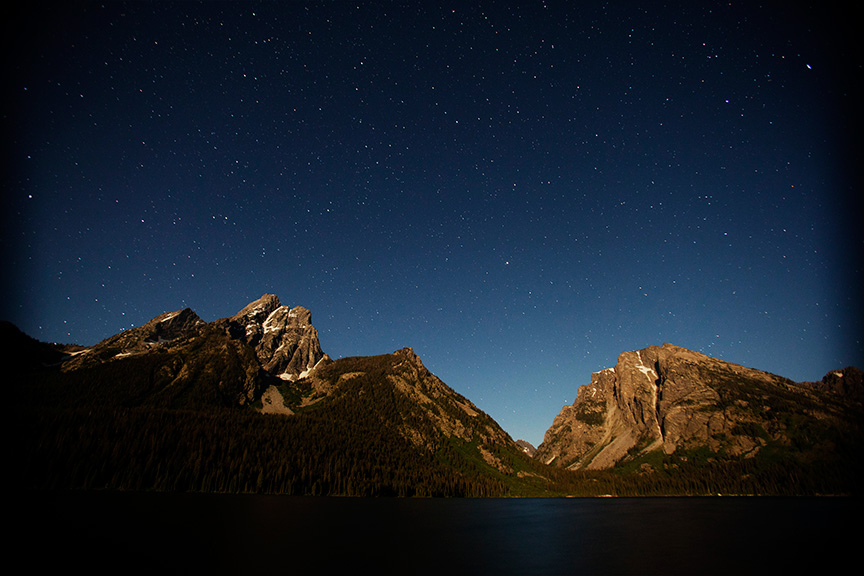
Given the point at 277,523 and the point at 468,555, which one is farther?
the point at 277,523

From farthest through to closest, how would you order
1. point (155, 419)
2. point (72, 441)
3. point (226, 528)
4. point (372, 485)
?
point (372, 485) → point (155, 419) → point (72, 441) → point (226, 528)

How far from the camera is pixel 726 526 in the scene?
8494cm

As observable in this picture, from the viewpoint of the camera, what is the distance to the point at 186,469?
159500mm

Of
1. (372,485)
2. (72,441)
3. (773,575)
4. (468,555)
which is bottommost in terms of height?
(372,485)

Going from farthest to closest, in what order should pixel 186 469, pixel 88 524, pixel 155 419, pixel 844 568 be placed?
pixel 155 419 → pixel 186 469 → pixel 88 524 → pixel 844 568

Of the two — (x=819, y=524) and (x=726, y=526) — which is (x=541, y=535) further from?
(x=819, y=524)

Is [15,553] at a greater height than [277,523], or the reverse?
[15,553]

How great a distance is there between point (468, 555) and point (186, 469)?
538 ft

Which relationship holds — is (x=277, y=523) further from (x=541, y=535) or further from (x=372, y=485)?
(x=372, y=485)

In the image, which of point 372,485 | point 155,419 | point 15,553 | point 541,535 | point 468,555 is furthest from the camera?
point 372,485

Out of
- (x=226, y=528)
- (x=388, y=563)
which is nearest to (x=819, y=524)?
(x=388, y=563)

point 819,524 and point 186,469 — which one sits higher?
point 819,524

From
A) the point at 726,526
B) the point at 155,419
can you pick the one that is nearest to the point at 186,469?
the point at 155,419

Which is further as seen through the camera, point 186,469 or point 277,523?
point 186,469
